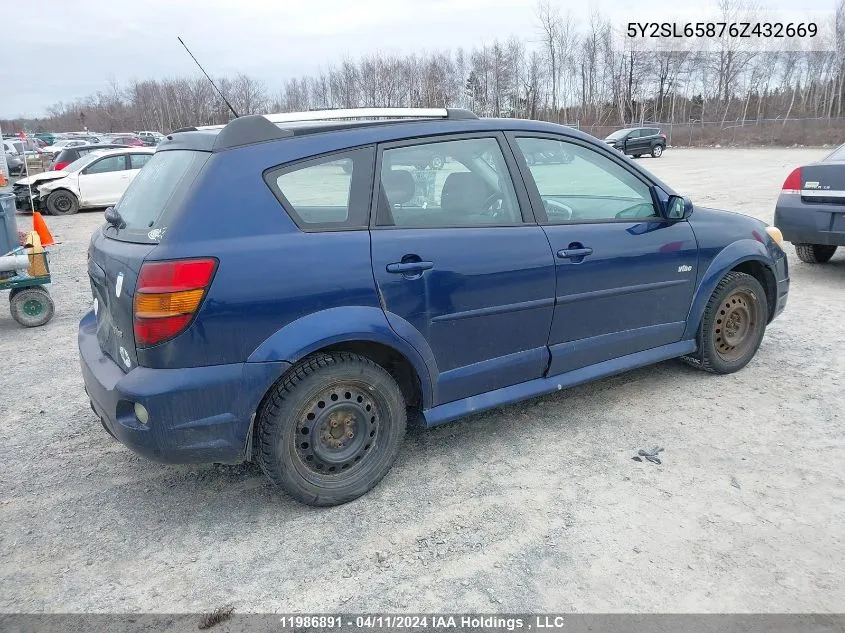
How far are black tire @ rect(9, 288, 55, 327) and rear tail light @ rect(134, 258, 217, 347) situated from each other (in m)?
4.72

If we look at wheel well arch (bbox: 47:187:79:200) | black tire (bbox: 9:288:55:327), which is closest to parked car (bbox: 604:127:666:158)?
wheel well arch (bbox: 47:187:79:200)

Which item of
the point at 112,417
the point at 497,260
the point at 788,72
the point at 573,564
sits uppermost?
the point at 788,72

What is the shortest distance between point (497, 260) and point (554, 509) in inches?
49.3

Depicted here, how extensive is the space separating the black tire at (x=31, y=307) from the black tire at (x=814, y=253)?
860 centimetres

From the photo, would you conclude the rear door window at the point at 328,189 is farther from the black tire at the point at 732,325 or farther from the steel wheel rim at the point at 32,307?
the steel wheel rim at the point at 32,307

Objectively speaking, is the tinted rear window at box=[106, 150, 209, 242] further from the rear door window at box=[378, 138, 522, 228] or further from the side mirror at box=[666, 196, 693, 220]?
the side mirror at box=[666, 196, 693, 220]

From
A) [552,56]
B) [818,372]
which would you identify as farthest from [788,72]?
[818,372]

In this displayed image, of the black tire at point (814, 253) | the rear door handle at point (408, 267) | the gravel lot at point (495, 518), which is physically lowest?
the gravel lot at point (495, 518)

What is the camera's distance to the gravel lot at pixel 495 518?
→ 249 centimetres

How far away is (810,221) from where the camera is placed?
6750 mm

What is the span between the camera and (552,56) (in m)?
70.1

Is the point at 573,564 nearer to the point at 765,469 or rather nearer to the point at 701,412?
the point at 765,469

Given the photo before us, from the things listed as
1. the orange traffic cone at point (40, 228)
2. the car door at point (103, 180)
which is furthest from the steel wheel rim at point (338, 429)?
the car door at point (103, 180)

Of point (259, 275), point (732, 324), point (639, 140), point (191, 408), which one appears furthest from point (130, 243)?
point (639, 140)
